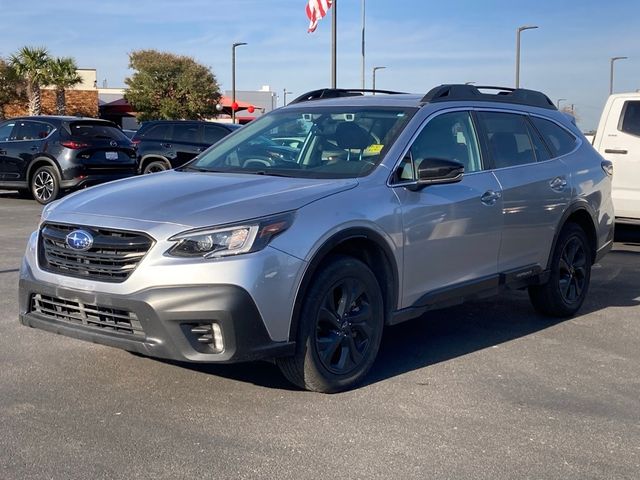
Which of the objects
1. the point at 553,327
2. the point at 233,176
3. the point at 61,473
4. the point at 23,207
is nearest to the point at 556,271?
the point at 553,327

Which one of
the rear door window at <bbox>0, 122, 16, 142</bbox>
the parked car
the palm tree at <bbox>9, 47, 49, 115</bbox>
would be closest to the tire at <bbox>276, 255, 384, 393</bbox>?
the parked car

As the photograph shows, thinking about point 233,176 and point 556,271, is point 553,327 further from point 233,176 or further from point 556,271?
point 233,176

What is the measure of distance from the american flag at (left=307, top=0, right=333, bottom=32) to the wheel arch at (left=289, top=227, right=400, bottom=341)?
49.0 feet

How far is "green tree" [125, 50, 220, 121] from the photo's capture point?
4816cm

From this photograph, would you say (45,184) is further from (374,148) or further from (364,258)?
(364,258)

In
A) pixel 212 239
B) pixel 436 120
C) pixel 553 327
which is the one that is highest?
pixel 436 120

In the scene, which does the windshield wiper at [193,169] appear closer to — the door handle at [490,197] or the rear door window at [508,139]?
the door handle at [490,197]

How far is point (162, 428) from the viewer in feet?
13.6

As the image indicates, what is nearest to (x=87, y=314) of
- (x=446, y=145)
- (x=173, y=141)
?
(x=446, y=145)

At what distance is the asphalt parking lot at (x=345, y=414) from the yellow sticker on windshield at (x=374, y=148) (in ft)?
4.62

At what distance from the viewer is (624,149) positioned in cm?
1006

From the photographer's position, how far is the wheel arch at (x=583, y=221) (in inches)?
255

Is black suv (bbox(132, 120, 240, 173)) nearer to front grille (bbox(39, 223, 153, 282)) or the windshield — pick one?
the windshield

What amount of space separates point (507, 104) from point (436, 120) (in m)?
1.09
